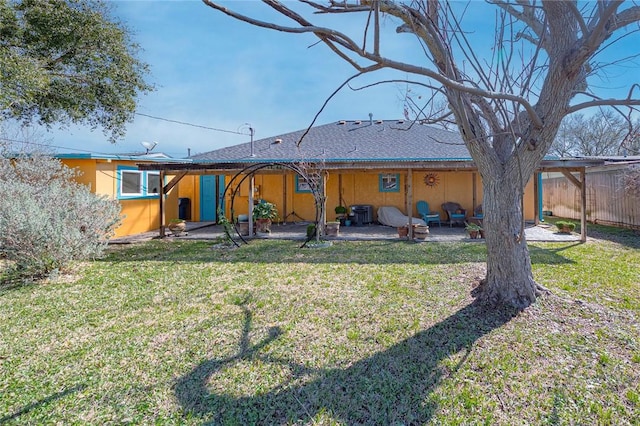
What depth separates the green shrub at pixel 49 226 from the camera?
4.82 metres

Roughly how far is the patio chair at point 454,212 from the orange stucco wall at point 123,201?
10.5 m

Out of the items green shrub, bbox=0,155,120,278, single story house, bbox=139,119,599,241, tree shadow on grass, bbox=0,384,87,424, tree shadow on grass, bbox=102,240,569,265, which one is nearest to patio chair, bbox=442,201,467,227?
single story house, bbox=139,119,599,241

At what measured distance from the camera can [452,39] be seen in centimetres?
338

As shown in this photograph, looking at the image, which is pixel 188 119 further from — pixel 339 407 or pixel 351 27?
pixel 339 407

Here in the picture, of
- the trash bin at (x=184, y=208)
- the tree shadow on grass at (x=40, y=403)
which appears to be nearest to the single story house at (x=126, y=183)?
the trash bin at (x=184, y=208)

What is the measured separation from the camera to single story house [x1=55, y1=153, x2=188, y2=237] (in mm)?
8672

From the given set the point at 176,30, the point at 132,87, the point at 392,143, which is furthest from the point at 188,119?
the point at 392,143

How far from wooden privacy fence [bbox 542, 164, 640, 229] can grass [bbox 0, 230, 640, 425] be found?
7.34 metres

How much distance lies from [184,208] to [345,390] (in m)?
12.4

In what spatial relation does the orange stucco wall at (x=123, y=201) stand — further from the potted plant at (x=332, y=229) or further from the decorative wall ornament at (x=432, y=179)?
the decorative wall ornament at (x=432, y=179)

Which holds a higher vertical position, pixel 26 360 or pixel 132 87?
pixel 132 87

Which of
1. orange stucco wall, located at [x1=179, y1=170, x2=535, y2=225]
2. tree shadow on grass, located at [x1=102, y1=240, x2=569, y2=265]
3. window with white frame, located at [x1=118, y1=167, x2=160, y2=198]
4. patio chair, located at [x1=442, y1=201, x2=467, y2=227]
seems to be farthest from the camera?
orange stucco wall, located at [x1=179, y1=170, x2=535, y2=225]

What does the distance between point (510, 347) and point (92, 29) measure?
37.5 ft

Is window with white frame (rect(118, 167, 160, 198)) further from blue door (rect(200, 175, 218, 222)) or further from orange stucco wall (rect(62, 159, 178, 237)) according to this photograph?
blue door (rect(200, 175, 218, 222))
